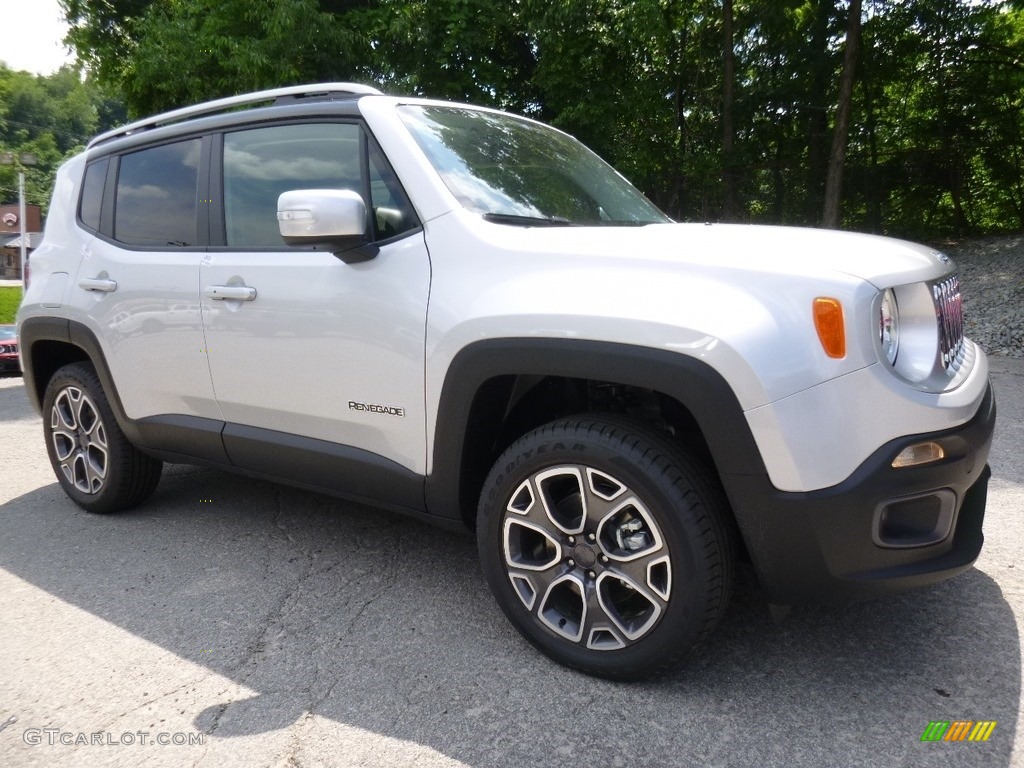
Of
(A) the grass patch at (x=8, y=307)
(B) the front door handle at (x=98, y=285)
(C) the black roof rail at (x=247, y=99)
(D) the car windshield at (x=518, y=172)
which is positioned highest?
(C) the black roof rail at (x=247, y=99)

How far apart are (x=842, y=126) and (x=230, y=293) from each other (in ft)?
42.2

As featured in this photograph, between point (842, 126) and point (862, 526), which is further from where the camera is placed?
point (842, 126)

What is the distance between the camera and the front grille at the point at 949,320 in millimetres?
2354

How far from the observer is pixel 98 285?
12.6 feet

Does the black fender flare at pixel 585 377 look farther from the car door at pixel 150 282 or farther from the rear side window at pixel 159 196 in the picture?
the rear side window at pixel 159 196

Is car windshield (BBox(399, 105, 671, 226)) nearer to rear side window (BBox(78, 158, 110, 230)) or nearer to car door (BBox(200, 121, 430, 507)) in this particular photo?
car door (BBox(200, 121, 430, 507))

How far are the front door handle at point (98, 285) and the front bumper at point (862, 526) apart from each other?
9.71 ft

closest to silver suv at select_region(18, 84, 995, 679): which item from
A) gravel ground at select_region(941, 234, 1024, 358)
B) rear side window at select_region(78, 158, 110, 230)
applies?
rear side window at select_region(78, 158, 110, 230)

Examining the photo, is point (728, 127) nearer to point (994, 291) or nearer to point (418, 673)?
point (994, 291)

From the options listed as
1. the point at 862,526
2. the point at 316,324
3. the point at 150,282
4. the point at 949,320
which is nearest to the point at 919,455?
the point at 862,526

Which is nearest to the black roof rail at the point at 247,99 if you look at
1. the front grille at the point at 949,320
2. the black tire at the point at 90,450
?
the black tire at the point at 90,450

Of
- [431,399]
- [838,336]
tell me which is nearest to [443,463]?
[431,399]

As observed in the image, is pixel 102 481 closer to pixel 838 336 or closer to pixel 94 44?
pixel 838 336

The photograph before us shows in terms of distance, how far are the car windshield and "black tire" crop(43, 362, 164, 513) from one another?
2203 millimetres
